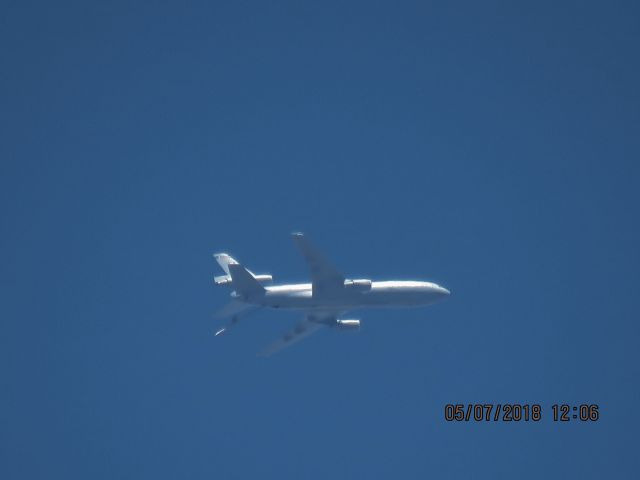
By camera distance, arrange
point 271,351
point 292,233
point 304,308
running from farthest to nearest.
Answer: point 271,351, point 304,308, point 292,233

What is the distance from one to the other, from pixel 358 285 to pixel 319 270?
3.91 m

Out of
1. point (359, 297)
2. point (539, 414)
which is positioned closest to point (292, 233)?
point (359, 297)

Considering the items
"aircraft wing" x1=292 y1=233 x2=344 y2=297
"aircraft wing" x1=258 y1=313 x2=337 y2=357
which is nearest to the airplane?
"aircraft wing" x1=292 y1=233 x2=344 y2=297

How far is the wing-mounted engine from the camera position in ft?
265

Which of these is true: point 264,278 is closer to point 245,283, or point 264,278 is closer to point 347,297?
point 245,283

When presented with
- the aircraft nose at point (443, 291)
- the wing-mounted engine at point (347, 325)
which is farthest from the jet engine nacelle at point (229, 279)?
the aircraft nose at point (443, 291)

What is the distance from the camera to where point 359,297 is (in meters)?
75.1

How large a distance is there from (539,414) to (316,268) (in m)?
23.1

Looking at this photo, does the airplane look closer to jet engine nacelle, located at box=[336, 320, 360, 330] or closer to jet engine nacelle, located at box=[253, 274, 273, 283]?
jet engine nacelle, located at box=[253, 274, 273, 283]

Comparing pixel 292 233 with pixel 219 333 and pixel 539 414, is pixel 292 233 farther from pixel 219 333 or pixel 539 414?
pixel 539 414

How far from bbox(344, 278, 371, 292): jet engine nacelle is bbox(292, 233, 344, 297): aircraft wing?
526mm

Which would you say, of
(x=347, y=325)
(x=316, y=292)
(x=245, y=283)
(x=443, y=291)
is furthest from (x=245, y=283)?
(x=443, y=291)

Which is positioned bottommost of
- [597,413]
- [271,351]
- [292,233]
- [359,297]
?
[597,413]

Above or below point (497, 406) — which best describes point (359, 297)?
above
